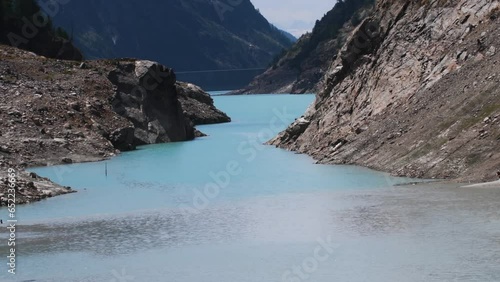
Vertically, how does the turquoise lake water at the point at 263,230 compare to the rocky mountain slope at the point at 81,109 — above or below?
below

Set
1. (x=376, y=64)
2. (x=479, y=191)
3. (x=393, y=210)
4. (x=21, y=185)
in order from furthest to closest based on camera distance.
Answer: (x=376, y=64)
(x=21, y=185)
(x=479, y=191)
(x=393, y=210)

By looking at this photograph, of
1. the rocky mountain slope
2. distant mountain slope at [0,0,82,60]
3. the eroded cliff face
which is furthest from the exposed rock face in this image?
distant mountain slope at [0,0,82,60]

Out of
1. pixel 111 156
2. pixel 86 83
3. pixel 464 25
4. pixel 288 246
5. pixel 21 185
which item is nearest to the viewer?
pixel 288 246

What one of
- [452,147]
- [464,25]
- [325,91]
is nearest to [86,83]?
[325,91]

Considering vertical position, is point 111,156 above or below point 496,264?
above

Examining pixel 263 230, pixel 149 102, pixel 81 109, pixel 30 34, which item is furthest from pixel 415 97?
pixel 30 34

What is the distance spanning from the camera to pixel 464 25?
6425 centimetres

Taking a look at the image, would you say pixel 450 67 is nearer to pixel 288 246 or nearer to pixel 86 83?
pixel 288 246

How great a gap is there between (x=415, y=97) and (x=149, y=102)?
4627 cm

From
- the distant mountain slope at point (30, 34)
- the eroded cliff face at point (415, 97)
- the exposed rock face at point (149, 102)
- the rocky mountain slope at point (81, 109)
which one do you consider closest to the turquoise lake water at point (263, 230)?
the eroded cliff face at point (415, 97)

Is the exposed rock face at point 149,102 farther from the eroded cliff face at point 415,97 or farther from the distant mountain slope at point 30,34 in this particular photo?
the distant mountain slope at point 30,34

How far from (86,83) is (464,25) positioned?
47019mm

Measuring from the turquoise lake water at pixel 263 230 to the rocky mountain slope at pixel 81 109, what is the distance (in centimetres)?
1231

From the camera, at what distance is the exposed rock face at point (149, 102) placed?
97188 mm
